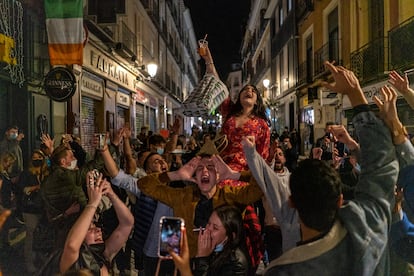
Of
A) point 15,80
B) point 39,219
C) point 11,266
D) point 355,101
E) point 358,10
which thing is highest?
point 358,10

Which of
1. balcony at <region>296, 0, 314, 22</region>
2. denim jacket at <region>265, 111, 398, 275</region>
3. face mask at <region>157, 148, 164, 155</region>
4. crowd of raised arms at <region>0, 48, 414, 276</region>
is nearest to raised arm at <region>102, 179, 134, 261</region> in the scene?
crowd of raised arms at <region>0, 48, 414, 276</region>

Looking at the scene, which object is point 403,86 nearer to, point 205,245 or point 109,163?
point 205,245

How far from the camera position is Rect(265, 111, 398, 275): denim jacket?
1.56m

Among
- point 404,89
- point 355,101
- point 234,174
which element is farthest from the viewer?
point 234,174

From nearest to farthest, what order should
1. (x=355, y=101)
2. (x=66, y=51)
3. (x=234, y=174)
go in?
(x=355, y=101)
(x=234, y=174)
(x=66, y=51)

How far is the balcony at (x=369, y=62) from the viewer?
96.0 inches

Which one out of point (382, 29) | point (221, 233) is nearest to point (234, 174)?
point (221, 233)

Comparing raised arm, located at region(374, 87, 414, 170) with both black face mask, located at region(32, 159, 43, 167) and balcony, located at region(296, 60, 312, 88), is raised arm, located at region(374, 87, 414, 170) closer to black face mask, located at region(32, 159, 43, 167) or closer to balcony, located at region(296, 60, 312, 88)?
balcony, located at region(296, 60, 312, 88)

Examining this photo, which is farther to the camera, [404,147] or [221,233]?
[221,233]

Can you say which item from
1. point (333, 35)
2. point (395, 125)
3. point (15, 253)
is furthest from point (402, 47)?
point (15, 253)

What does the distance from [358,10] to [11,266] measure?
3675mm

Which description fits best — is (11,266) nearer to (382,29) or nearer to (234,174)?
(234,174)

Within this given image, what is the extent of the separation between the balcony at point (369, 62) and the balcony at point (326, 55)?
0.12 metres

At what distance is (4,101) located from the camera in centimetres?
390
